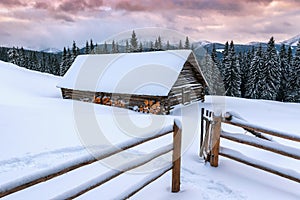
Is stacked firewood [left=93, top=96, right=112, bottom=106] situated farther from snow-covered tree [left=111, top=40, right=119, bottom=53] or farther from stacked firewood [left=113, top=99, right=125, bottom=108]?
snow-covered tree [left=111, top=40, right=119, bottom=53]

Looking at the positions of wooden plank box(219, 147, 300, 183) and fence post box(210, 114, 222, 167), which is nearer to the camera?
wooden plank box(219, 147, 300, 183)

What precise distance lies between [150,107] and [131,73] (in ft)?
Answer: 10.6

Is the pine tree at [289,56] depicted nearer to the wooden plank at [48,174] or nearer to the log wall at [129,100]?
the log wall at [129,100]

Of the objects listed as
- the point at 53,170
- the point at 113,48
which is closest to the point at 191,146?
the point at 53,170

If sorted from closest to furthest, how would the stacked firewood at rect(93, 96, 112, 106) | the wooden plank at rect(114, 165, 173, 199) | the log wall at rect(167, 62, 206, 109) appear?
the wooden plank at rect(114, 165, 173, 199) → the log wall at rect(167, 62, 206, 109) → the stacked firewood at rect(93, 96, 112, 106)

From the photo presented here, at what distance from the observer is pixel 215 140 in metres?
4.70

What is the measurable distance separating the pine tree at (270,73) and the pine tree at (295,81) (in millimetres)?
2801

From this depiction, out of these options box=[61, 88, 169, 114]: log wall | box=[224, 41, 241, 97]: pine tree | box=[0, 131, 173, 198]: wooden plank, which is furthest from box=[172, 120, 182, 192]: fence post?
box=[224, 41, 241, 97]: pine tree

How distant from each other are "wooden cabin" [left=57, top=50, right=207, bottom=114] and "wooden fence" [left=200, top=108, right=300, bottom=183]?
31.3 feet

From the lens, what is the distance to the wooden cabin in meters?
15.5

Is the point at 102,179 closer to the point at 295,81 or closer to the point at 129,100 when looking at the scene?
the point at 129,100

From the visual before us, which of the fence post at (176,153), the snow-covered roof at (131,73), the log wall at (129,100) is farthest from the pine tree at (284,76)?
the fence post at (176,153)

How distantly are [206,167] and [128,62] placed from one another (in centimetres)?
1450

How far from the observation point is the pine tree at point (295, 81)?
34.5 m
